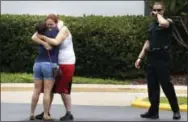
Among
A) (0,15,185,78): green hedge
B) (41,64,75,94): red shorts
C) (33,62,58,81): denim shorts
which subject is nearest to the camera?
(33,62,58,81): denim shorts

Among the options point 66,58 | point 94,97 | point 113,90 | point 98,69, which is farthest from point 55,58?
point 98,69

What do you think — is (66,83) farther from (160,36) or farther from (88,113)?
(160,36)

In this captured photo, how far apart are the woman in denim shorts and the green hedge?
276 inches

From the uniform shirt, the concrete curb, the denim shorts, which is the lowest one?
the concrete curb

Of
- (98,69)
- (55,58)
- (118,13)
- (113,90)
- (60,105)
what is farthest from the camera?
(118,13)

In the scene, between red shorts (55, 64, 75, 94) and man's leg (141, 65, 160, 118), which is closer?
red shorts (55, 64, 75, 94)

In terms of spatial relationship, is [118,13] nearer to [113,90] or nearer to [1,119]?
[113,90]

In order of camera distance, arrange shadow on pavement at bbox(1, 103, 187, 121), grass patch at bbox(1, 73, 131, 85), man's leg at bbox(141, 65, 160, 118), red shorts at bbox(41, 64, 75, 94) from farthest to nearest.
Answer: grass patch at bbox(1, 73, 131, 85) < shadow on pavement at bbox(1, 103, 187, 121) < man's leg at bbox(141, 65, 160, 118) < red shorts at bbox(41, 64, 75, 94)

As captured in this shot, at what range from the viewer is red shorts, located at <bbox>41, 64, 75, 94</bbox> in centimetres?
863

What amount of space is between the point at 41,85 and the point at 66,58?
559 mm

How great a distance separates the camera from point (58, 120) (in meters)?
8.83

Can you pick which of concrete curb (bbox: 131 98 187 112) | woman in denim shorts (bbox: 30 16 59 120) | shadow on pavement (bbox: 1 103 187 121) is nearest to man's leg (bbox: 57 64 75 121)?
woman in denim shorts (bbox: 30 16 59 120)

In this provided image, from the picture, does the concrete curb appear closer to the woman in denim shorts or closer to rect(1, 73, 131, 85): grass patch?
the woman in denim shorts

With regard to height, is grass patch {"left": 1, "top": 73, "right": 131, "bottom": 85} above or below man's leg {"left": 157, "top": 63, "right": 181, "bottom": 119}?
below
